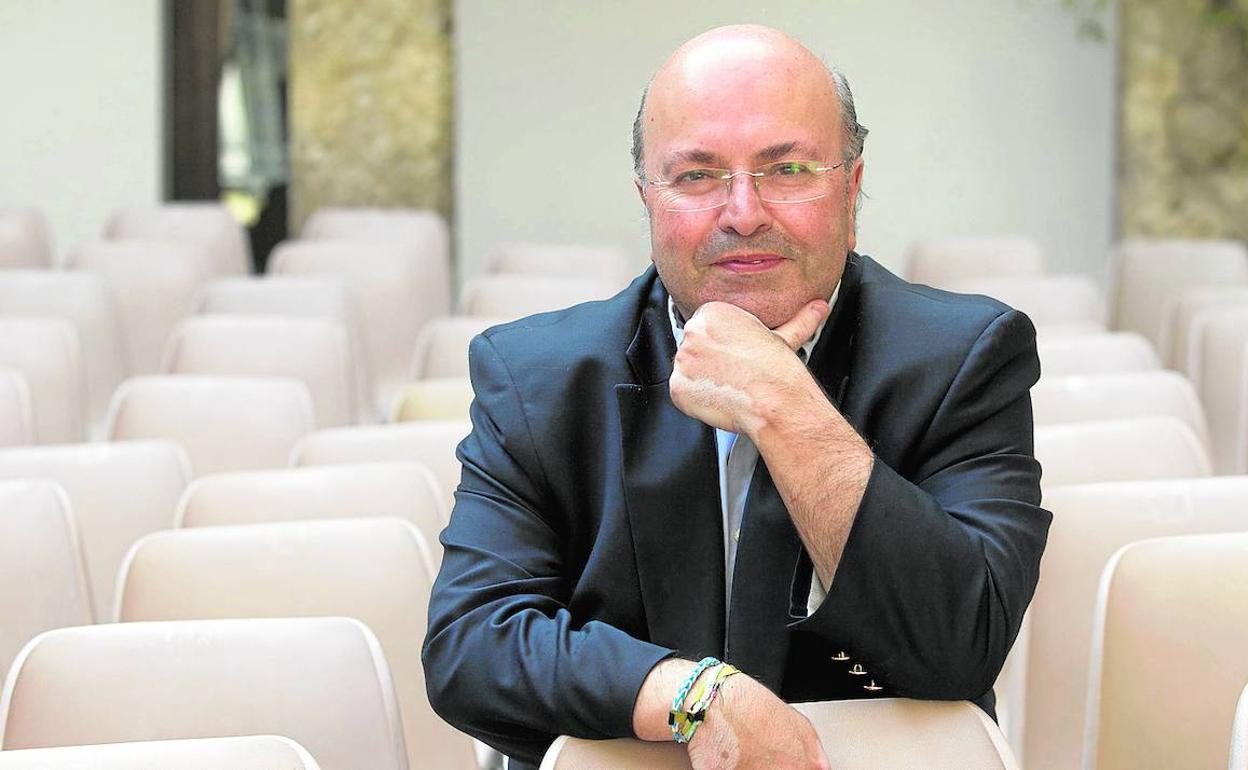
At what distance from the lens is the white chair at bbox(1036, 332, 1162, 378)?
12.5 feet

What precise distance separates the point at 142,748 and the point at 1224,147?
23.0 feet

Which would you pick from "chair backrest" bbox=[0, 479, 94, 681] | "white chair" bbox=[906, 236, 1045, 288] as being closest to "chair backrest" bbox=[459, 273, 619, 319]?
"white chair" bbox=[906, 236, 1045, 288]

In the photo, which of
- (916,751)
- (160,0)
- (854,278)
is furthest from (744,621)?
(160,0)

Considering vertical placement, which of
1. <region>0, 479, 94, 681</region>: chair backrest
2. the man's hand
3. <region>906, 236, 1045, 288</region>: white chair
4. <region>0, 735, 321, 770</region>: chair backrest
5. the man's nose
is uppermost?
the man's nose

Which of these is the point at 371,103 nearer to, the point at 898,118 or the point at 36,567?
the point at 898,118

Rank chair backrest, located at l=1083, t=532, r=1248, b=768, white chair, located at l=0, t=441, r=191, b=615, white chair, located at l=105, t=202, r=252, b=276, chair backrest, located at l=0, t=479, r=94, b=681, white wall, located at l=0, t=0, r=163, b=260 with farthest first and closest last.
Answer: white wall, located at l=0, t=0, r=163, b=260 < white chair, located at l=105, t=202, r=252, b=276 < white chair, located at l=0, t=441, r=191, b=615 < chair backrest, located at l=0, t=479, r=94, b=681 < chair backrest, located at l=1083, t=532, r=1248, b=768

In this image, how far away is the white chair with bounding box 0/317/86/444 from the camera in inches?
169

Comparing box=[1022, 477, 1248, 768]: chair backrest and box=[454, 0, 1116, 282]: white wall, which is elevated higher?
box=[454, 0, 1116, 282]: white wall

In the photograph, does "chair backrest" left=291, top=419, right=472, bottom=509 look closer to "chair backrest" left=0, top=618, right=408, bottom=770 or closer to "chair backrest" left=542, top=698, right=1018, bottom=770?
"chair backrest" left=0, top=618, right=408, bottom=770

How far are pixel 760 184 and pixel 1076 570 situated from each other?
0.92 m

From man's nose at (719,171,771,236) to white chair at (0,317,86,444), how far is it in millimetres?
3029

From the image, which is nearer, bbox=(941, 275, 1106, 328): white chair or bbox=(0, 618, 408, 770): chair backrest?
bbox=(0, 618, 408, 770): chair backrest

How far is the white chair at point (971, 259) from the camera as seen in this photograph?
239 inches

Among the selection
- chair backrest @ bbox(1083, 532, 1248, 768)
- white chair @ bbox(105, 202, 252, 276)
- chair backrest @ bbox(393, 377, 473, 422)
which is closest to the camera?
chair backrest @ bbox(1083, 532, 1248, 768)
